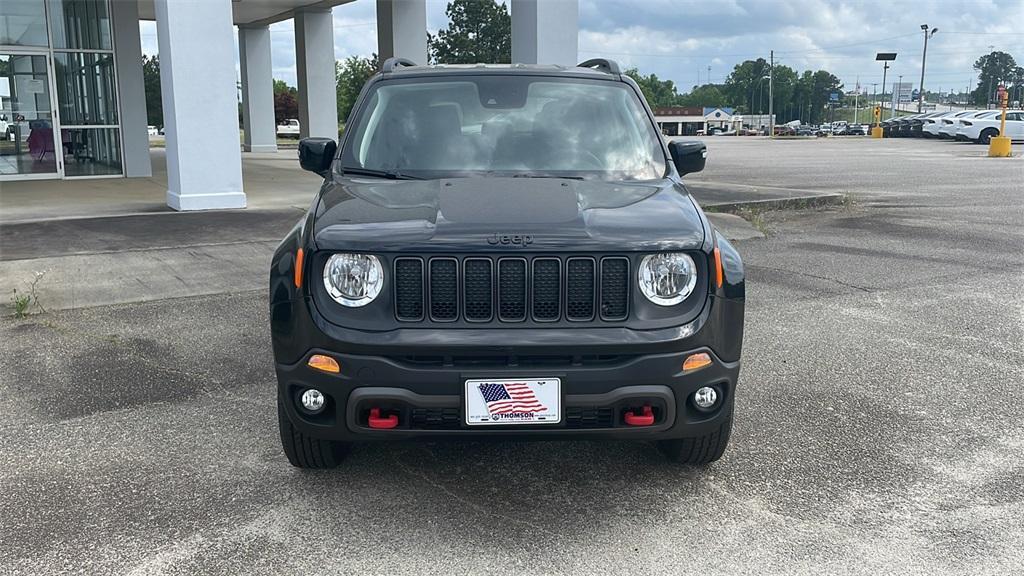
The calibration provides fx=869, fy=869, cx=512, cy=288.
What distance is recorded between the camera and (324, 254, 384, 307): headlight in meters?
3.20

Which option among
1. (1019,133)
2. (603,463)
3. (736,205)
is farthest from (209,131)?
(1019,133)

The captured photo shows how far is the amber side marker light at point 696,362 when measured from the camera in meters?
3.18

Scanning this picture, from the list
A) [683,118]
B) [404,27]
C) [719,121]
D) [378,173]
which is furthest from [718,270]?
[719,121]

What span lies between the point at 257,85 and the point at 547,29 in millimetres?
19237

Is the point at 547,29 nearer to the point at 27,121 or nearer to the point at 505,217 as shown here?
the point at 505,217

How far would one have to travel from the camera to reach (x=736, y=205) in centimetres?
1266

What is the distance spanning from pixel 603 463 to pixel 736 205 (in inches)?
370

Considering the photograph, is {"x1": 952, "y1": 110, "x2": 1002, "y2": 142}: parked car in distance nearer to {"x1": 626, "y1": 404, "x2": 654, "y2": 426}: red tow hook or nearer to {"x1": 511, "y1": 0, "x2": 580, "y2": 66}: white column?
{"x1": 511, "y1": 0, "x2": 580, "y2": 66}: white column

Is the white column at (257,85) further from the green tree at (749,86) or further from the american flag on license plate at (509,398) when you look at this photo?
the green tree at (749,86)

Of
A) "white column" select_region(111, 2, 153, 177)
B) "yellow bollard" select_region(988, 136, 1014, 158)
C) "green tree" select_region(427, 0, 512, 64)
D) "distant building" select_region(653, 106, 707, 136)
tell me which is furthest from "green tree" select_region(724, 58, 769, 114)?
"white column" select_region(111, 2, 153, 177)

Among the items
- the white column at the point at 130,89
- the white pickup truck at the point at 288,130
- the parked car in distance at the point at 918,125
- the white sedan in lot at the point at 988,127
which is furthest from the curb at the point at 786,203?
the white pickup truck at the point at 288,130

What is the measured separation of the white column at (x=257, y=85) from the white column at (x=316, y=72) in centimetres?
369

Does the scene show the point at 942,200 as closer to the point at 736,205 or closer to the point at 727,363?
the point at 736,205

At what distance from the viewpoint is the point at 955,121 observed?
40.7 meters
